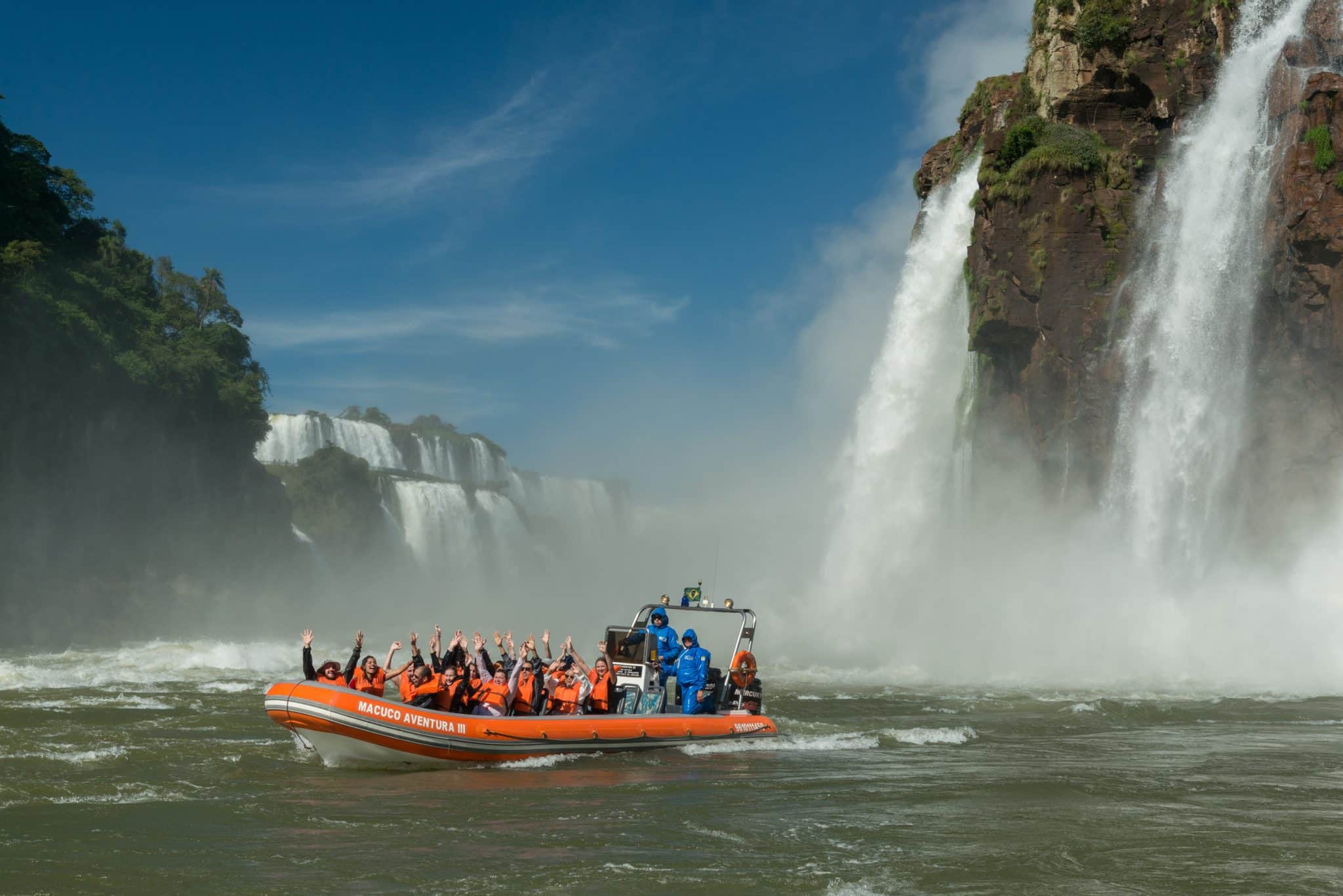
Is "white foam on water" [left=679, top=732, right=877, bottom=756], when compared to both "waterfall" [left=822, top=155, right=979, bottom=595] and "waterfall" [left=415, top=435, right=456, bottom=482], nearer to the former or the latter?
"waterfall" [left=822, top=155, right=979, bottom=595]

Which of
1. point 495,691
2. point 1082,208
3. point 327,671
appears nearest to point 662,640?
point 495,691

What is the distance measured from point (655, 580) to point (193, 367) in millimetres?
37677

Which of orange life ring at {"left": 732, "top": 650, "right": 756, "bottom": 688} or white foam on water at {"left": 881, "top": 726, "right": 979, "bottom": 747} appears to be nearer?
white foam on water at {"left": 881, "top": 726, "right": 979, "bottom": 747}

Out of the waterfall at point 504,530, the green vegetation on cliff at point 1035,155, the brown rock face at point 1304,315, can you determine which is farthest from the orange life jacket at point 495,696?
the waterfall at point 504,530

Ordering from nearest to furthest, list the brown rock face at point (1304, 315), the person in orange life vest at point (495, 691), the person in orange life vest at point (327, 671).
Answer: the person in orange life vest at point (327, 671) → the person in orange life vest at point (495, 691) → the brown rock face at point (1304, 315)

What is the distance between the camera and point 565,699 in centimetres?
1595

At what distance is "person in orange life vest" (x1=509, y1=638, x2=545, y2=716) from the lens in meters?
15.8

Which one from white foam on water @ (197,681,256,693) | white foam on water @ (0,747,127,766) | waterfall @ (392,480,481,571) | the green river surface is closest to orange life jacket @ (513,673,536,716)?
the green river surface

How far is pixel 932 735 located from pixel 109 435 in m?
45.8

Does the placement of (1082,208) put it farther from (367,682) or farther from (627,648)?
(367,682)

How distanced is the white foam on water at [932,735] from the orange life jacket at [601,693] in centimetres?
444

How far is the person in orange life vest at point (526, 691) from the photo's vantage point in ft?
51.8

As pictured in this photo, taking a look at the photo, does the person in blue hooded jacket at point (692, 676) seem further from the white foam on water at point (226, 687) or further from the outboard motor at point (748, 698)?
the white foam on water at point (226, 687)

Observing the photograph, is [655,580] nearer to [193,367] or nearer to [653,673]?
[193,367]
